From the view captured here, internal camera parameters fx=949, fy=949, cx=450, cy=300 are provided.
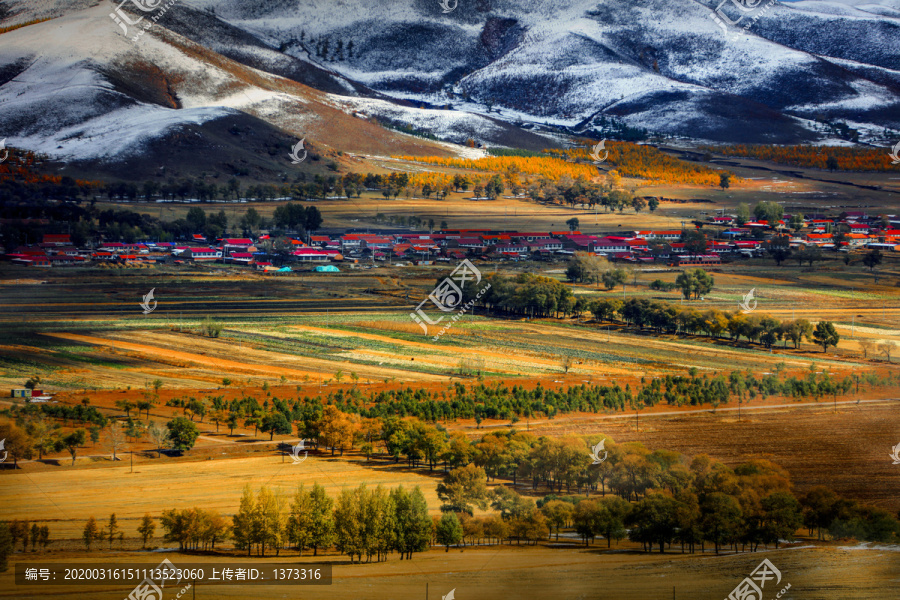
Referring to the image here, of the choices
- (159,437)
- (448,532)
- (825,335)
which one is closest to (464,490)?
(448,532)

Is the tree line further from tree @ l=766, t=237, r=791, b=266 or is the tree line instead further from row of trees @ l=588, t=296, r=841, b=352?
tree @ l=766, t=237, r=791, b=266

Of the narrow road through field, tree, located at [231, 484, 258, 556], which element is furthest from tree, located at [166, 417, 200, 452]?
the narrow road through field

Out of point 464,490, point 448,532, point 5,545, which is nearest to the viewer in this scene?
point 5,545

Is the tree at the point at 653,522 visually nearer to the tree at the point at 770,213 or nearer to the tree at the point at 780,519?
the tree at the point at 780,519

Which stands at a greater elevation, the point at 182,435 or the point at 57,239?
the point at 57,239

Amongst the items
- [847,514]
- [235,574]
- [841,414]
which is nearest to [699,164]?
[841,414]

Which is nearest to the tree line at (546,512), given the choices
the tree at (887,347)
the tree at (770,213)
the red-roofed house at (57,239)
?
the tree at (887,347)

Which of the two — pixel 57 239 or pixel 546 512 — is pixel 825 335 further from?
pixel 57 239

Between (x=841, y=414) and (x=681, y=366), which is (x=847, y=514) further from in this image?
(x=681, y=366)

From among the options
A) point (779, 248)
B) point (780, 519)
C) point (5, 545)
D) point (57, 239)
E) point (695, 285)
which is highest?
point (57, 239)
